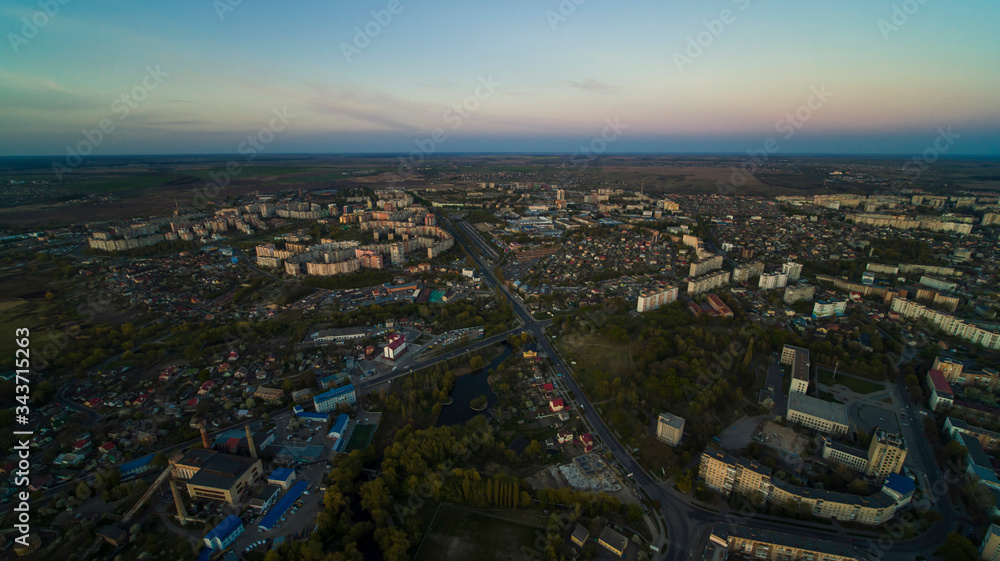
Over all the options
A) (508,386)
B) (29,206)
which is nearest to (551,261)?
(508,386)

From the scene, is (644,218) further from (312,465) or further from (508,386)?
(312,465)

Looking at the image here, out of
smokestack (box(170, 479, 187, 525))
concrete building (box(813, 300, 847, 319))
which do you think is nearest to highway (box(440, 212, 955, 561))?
concrete building (box(813, 300, 847, 319))

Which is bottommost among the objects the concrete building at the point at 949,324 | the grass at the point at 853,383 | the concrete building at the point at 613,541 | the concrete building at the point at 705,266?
the concrete building at the point at 613,541

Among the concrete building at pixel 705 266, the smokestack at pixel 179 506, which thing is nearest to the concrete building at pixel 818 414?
the concrete building at pixel 705 266

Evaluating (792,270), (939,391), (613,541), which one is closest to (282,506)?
(613,541)

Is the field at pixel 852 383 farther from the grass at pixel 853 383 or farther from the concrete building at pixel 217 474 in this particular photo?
the concrete building at pixel 217 474
